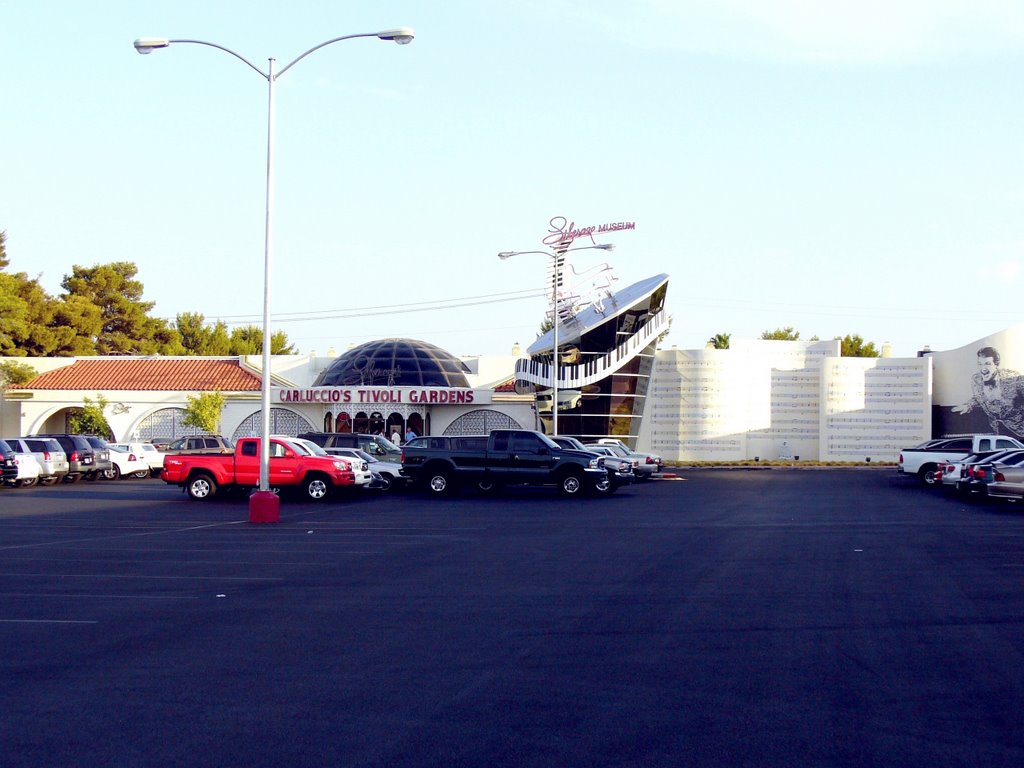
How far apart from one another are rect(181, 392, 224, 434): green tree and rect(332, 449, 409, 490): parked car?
2235 centimetres

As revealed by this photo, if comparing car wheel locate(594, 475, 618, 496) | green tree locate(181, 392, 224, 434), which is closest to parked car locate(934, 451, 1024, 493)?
car wheel locate(594, 475, 618, 496)

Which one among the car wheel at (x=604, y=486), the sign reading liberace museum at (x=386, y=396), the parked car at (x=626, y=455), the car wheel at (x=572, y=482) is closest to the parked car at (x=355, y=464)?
the car wheel at (x=572, y=482)

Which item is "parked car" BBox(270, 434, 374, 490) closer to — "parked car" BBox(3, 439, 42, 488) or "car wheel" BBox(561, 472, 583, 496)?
"car wheel" BBox(561, 472, 583, 496)

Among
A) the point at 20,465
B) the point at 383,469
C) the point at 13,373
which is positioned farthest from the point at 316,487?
the point at 13,373

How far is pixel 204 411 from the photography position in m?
54.7

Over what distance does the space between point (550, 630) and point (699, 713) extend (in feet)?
10.2

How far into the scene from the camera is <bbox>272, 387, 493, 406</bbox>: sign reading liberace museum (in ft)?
186

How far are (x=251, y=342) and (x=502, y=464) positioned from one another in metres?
70.2

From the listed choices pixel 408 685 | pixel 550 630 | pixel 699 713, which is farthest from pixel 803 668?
pixel 408 685

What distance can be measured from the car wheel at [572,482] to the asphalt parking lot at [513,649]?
12002 mm

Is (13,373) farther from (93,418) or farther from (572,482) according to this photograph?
(572,482)

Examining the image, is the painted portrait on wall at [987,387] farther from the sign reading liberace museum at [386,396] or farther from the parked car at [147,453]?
the parked car at [147,453]

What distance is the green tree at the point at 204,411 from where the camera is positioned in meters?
54.7

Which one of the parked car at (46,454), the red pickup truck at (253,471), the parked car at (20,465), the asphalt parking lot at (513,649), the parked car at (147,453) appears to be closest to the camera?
the asphalt parking lot at (513,649)
